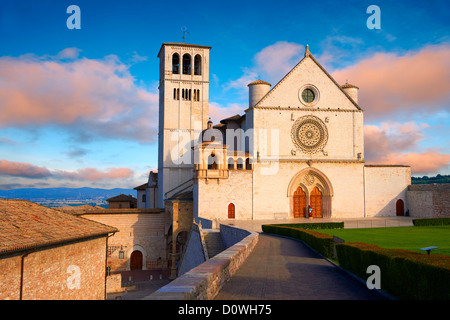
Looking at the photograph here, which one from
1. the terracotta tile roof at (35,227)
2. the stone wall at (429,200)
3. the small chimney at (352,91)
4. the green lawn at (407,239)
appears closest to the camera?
the terracotta tile roof at (35,227)

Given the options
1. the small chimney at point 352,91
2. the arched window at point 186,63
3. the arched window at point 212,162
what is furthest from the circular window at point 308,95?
the arched window at point 186,63

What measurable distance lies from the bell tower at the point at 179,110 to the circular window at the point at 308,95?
50.5ft

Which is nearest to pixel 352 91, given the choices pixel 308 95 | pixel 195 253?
pixel 308 95

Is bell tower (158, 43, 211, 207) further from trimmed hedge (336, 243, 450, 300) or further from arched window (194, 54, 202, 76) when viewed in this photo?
trimmed hedge (336, 243, 450, 300)

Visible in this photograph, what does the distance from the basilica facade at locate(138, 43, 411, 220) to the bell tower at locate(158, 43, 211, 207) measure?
290 inches

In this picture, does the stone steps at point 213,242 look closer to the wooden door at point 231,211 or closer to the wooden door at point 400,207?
the wooden door at point 231,211

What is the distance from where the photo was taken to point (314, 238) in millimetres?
18000

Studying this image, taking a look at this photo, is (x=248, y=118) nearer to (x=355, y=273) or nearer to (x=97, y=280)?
(x=97, y=280)

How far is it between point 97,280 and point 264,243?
9816 millimetres

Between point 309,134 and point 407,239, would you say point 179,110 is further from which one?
point 407,239

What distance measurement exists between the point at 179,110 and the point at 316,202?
21.9 metres

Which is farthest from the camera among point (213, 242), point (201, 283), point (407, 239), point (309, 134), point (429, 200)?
point (309, 134)

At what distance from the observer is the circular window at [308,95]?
39.6 metres

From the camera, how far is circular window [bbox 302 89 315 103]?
40022mm
